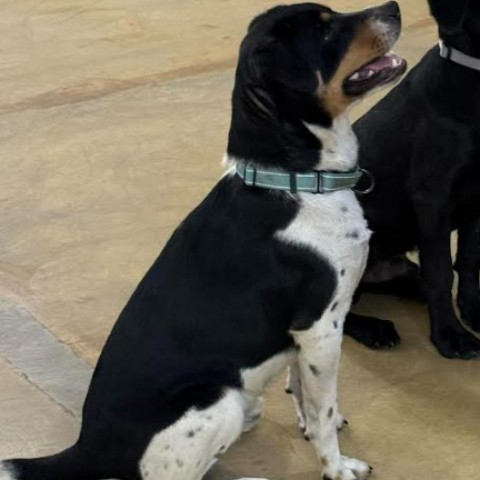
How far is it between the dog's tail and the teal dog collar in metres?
0.87

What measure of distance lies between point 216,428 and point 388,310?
4.40ft

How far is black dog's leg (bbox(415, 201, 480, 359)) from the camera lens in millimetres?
4070

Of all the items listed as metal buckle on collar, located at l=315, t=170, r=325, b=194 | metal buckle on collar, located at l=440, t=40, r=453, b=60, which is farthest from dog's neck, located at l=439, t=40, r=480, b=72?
metal buckle on collar, located at l=315, t=170, r=325, b=194

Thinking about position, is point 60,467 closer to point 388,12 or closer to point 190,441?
point 190,441

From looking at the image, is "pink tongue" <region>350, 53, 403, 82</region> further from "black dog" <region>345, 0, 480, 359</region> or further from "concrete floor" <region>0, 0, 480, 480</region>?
"concrete floor" <region>0, 0, 480, 480</region>

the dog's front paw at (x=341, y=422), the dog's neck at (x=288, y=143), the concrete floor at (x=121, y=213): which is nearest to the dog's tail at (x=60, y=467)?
the concrete floor at (x=121, y=213)

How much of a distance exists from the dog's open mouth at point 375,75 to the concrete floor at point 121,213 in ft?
3.68

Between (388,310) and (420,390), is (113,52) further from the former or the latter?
(420,390)

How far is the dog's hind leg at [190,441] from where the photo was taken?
329 centimetres

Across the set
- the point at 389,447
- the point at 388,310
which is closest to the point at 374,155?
the point at 388,310

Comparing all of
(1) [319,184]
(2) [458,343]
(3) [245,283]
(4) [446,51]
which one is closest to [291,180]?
(1) [319,184]

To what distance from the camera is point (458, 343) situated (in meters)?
4.14

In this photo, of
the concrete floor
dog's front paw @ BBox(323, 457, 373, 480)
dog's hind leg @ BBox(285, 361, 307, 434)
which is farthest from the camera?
the concrete floor

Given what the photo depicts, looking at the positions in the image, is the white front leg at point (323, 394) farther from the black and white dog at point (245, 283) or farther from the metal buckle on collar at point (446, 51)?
the metal buckle on collar at point (446, 51)
